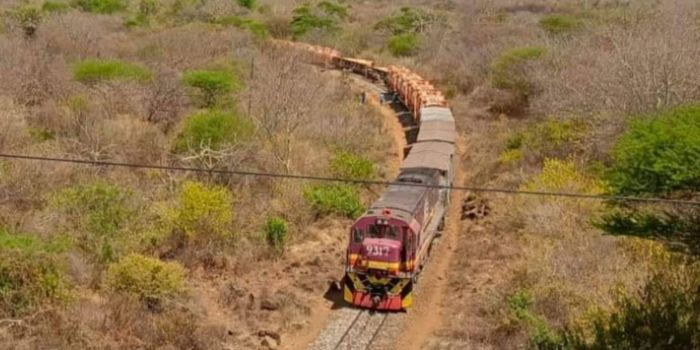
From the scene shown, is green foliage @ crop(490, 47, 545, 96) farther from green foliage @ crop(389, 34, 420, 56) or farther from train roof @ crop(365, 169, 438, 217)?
green foliage @ crop(389, 34, 420, 56)

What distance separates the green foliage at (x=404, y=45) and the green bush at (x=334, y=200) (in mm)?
35794

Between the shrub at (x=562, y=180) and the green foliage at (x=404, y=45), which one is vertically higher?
the green foliage at (x=404, y=45)

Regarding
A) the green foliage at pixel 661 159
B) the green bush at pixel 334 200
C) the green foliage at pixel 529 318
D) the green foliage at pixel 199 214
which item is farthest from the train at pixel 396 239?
the green foliage at pixel 661 159

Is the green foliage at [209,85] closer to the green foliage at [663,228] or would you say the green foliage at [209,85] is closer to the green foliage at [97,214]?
the green foliage at [97,214]

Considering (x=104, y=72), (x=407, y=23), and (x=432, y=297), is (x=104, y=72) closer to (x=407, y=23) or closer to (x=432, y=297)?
(x=432, y=297)

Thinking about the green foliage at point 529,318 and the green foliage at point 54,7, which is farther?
the green foliage at point 54,7

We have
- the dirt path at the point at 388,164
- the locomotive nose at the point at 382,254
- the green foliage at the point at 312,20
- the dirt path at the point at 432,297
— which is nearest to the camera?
the dirt path at the point at 388,164

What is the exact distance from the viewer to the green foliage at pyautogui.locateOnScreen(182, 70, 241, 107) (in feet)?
101

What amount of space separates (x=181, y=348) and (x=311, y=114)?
55.1 feet

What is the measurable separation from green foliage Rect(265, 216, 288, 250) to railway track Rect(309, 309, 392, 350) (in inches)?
137

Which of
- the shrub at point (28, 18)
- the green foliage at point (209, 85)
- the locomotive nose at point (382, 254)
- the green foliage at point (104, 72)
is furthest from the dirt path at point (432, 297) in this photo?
the shrub at point (28, 18)

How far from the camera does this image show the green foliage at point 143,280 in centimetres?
1644

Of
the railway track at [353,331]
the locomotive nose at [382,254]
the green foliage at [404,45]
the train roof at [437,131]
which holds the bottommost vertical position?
the railway track at [353,331]

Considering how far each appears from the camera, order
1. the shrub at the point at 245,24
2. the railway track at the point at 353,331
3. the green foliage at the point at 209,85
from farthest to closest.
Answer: the shrub at the point at 245,24 → the green foliage at the point at 209,85 → the railway track at the point at 353,331
